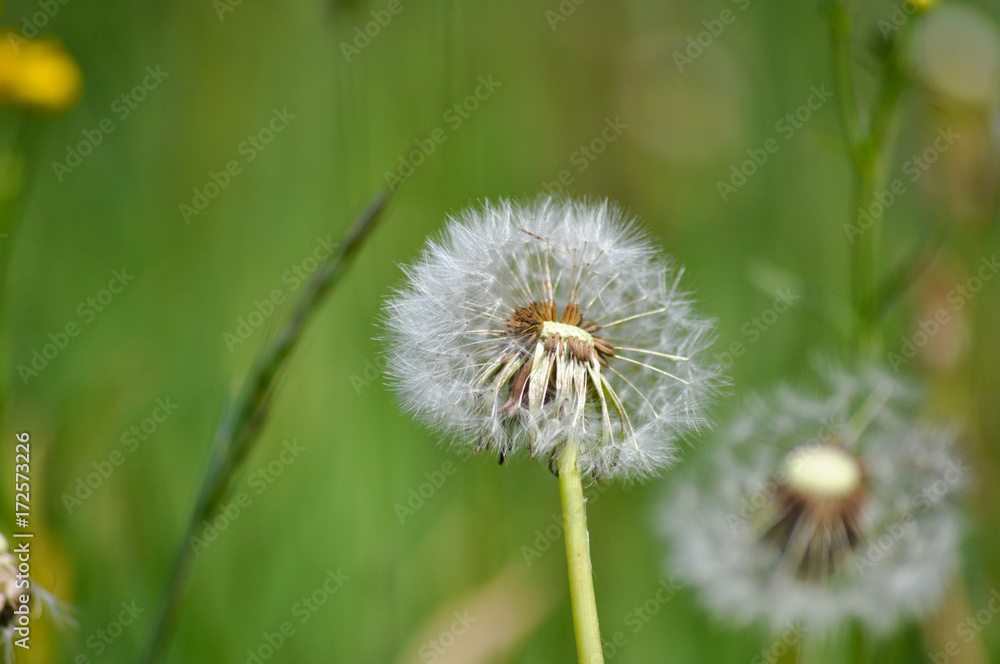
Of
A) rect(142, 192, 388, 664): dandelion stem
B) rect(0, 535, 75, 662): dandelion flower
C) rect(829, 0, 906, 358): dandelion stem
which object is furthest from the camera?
rect(829, 0, 906, 358): dandelion stem

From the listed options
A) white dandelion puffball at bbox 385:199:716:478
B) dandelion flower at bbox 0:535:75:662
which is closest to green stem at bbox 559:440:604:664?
white dandelion puffball at bbox 385:199:716:478

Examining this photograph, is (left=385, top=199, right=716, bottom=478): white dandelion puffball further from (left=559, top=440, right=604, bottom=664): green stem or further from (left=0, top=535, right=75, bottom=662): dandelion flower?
(left=0, top=535, right=75, bottom=662): dandelion flower

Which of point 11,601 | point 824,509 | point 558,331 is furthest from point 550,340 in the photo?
point 824,509

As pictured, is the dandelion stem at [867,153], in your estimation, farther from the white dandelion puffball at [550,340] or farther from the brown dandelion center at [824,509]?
the white dandelion puffball at [550,340]

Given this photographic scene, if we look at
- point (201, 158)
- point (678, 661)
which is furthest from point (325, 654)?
point (201, 158)

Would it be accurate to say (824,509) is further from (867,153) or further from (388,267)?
(388,267)

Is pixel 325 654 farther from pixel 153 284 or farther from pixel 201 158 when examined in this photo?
pixel 201 158
